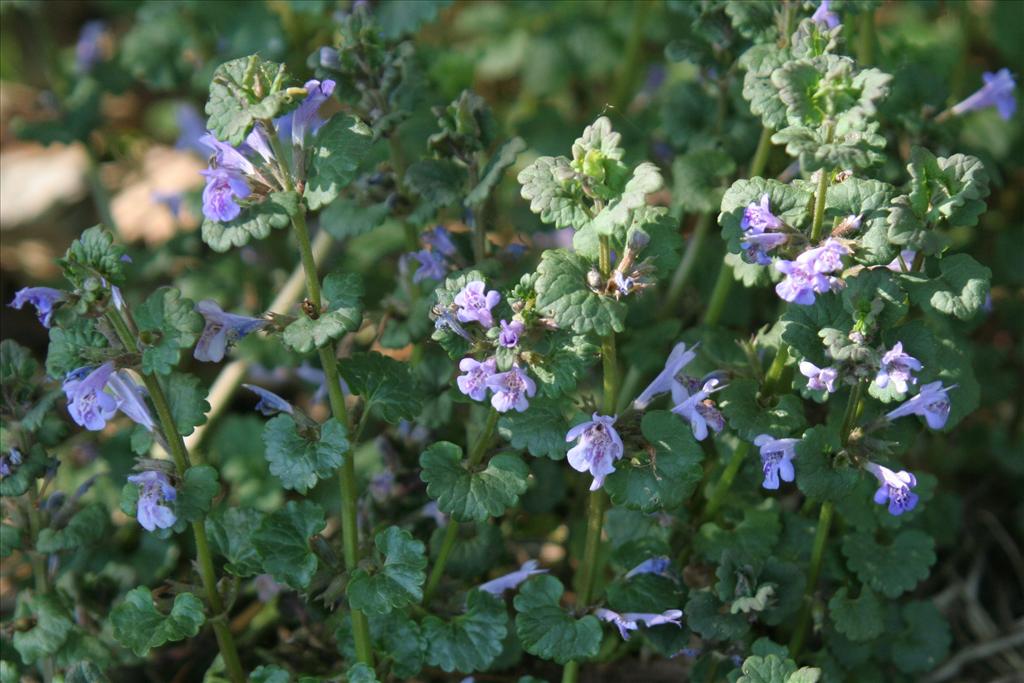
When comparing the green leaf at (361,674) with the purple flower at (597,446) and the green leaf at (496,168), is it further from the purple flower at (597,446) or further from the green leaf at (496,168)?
the green leaf at (496,168)

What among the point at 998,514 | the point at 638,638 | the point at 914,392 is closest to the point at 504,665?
the point at 638,638

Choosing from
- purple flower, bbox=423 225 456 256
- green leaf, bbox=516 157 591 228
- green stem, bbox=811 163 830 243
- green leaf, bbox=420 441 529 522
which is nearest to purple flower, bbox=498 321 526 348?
green leaf, bbox=516 157 591 228

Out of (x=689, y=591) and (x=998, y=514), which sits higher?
(x=689, y=591)

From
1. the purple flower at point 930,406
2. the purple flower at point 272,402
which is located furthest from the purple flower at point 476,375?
the purple flower at point 930,406

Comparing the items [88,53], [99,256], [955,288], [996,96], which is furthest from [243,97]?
[88,53]

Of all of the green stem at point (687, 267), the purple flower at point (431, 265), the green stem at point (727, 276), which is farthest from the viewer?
the green stem at point (687, 267)

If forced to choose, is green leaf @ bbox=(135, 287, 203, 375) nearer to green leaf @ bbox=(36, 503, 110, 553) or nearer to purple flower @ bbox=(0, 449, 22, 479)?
purple flower @ bbox=(0, 449, 22, 479)

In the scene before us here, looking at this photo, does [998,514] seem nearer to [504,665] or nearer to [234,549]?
[504,665]
